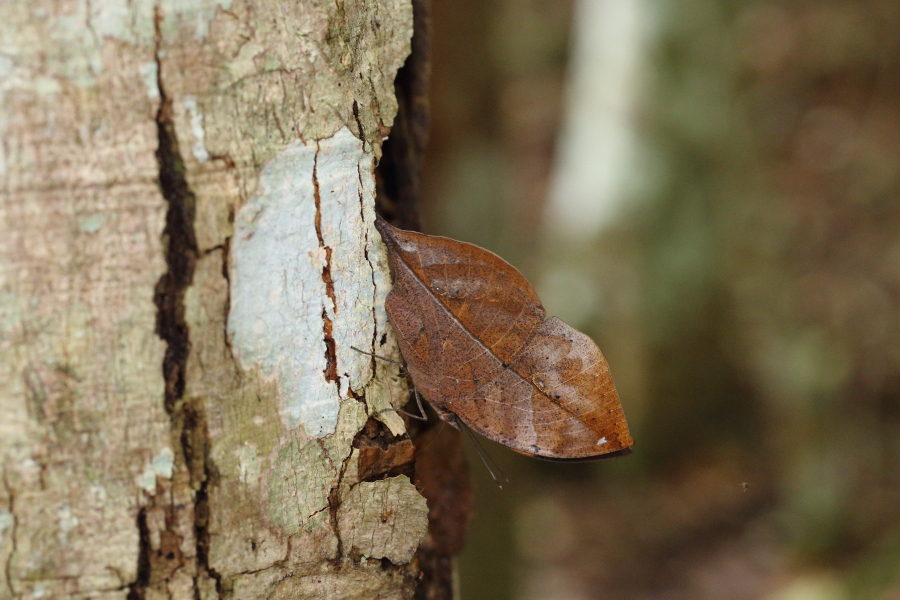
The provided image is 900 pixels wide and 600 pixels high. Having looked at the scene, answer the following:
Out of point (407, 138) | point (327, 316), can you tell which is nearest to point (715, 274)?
point (407, 138)

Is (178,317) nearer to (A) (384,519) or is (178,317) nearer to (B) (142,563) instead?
(B) (142,563)

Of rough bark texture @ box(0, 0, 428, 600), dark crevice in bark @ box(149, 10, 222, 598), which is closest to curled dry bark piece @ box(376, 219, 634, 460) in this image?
rough bark texture @ box(0, 0, 428, 600)

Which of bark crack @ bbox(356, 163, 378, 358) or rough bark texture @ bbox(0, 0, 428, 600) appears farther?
bark crack @ bbox(356, 163, 378, 358)

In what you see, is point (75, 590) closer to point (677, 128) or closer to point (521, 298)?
point (521, 298)

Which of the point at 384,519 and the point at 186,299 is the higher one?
the point at 186,299

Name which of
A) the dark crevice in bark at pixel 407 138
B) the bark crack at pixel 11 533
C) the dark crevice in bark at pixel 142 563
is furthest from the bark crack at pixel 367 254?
the bark crack at pixel 11 533

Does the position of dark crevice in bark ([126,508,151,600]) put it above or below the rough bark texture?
below

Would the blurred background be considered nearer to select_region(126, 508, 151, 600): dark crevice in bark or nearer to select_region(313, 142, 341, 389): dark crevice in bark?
select_region(313, 142, 341, 389): dark crevice in bark
